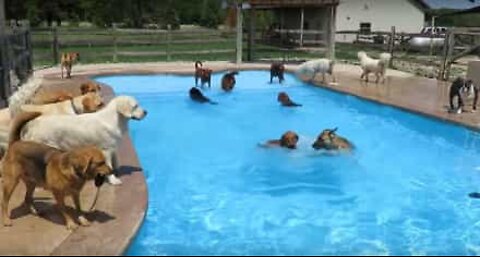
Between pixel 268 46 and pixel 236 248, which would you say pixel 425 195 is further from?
pixel 268 46

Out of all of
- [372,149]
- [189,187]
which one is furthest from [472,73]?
[189,187]

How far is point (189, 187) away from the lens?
8.33 m

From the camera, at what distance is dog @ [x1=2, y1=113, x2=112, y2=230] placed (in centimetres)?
489

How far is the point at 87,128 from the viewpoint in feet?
21.7

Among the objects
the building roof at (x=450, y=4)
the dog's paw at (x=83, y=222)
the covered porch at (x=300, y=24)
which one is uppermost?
the building roof at (x=450, y=4)

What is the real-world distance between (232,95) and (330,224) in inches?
371

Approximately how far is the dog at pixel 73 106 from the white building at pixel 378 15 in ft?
119

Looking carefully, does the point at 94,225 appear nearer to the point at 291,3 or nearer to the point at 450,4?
the point at 291,3

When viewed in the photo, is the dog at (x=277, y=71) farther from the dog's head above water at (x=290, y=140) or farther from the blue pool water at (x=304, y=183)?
the dog's head above water at (x=290, y=140)

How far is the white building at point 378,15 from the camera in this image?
139 feet

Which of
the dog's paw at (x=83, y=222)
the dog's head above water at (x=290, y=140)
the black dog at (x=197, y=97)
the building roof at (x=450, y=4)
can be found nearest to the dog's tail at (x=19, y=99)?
the dog's paw at (x=83, y=222)

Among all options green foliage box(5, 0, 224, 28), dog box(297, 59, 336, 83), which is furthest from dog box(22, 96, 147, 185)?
green foliage box(5, 0, 224, 28)

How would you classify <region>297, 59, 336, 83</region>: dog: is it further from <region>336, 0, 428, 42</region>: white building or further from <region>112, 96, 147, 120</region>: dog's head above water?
<region>336, 0, 428, 42</region>: white building

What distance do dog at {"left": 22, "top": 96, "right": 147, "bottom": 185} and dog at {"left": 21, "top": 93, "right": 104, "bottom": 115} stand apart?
0.54 meters
